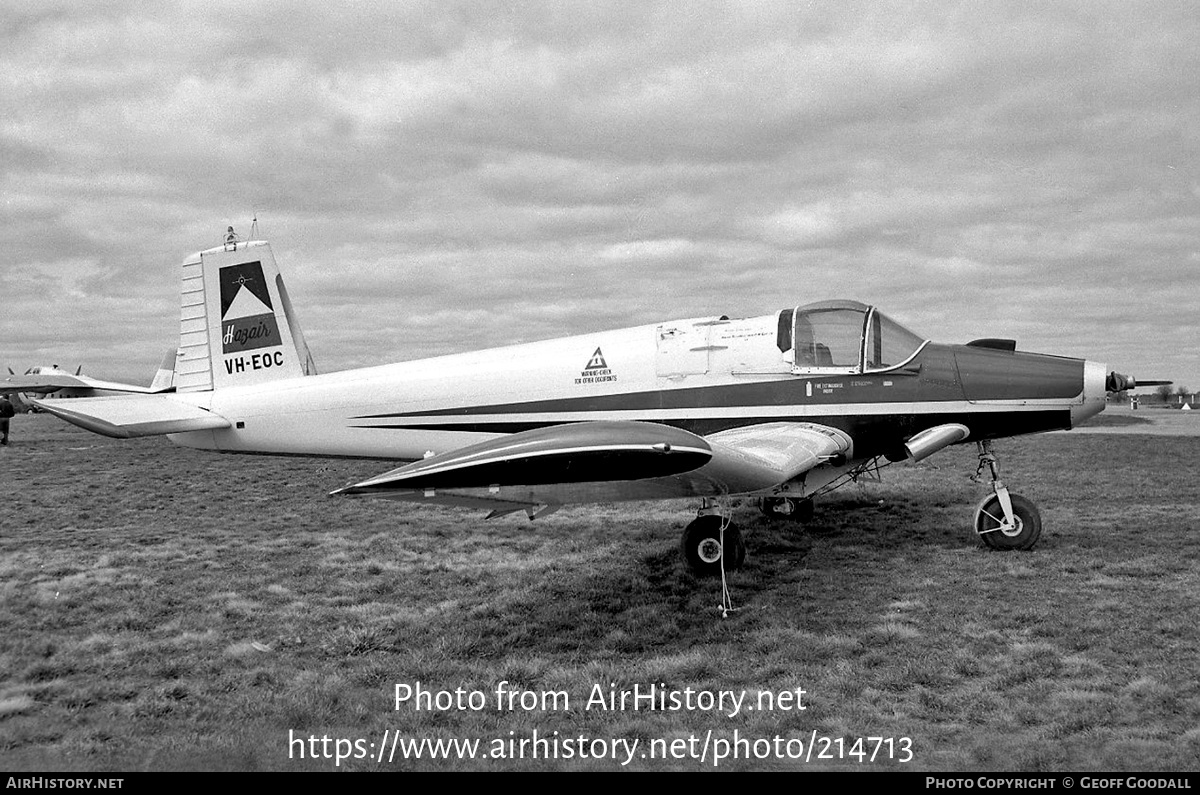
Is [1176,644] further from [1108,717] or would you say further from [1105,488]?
[1105,488]

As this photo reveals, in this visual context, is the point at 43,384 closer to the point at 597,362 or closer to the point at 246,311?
the point at 246,311

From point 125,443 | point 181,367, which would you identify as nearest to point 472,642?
point 181,367

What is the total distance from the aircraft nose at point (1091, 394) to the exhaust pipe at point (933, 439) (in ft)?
3.50

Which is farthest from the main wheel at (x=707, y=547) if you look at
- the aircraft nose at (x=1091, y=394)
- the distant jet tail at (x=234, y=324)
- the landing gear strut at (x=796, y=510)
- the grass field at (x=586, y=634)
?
the distant jet tail at (x=234, y=324)

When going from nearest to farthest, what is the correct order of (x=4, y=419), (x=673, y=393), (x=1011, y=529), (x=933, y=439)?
Answer: (x=933, y=439), (x=1011, y=529), (x=673, y=393), (x=4, y=419)

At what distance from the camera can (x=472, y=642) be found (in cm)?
544

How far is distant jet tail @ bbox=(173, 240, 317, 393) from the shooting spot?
1003cm

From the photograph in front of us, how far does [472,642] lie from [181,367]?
677 centimetres

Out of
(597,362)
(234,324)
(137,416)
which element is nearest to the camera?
(597,362)

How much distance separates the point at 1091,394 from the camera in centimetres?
802

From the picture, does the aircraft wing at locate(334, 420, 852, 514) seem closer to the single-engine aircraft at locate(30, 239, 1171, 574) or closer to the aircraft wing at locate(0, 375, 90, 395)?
the single-engine aircraft at locate(30, 239, 1171, 574)

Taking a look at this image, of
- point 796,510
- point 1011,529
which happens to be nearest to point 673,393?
point 796,510

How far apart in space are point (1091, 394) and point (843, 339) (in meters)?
2.47

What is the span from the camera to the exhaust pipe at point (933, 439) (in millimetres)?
7695
